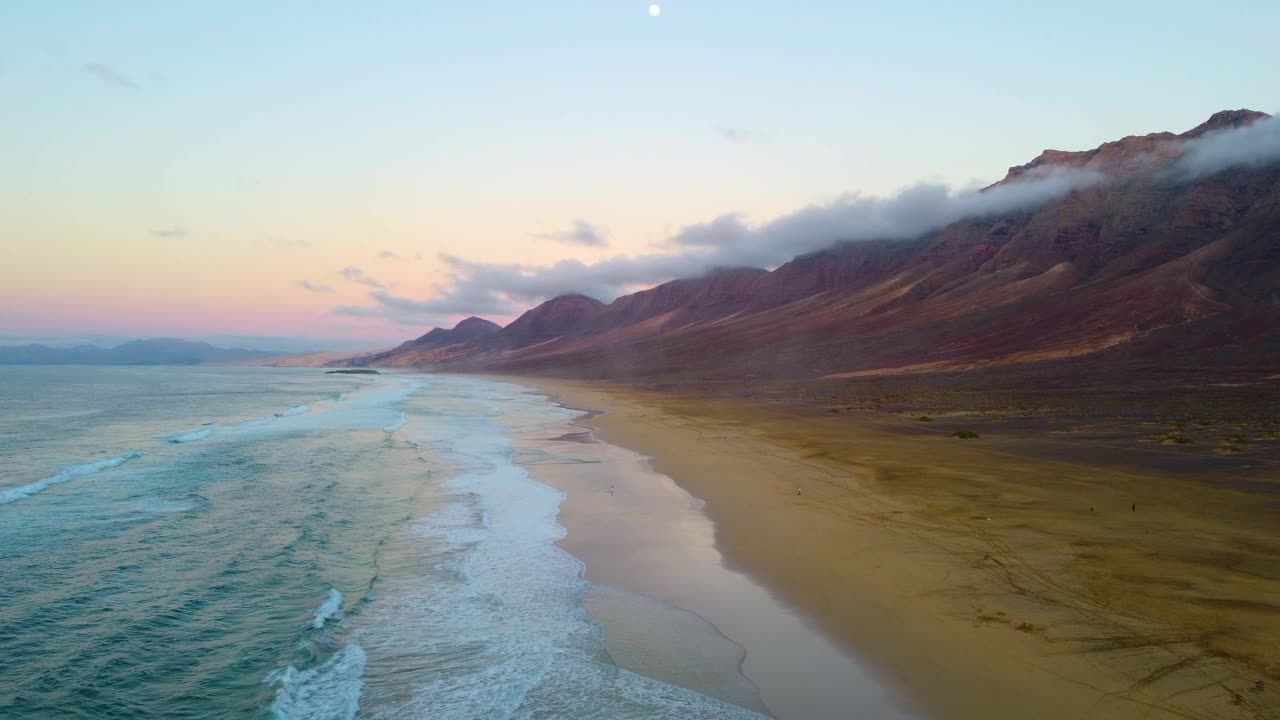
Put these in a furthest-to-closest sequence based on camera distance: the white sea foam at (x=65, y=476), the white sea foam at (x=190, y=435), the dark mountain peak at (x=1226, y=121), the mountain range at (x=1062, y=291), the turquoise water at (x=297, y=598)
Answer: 1. the dark mountain peak at (x=1226, y=121)
2. the mountain range at (x=1062, y=291)
3. the white sea foam at (x=190, y=435)
4. the white sea foam at (x=65, y=476)
5. the turquoise water at (x=297, y=598)

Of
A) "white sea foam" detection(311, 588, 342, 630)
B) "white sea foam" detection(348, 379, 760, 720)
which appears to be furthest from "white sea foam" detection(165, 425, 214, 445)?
"white sea foam" detection(311, 588, 342, 630)

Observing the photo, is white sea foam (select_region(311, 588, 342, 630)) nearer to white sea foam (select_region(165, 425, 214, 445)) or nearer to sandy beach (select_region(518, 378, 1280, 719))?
sandy beach (select_region(518, 378, 1280, 719))

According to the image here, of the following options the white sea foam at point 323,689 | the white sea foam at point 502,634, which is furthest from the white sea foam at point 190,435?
the white sea foam at point 323,689

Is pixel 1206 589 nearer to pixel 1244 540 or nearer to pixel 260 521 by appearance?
pixel 1244 540

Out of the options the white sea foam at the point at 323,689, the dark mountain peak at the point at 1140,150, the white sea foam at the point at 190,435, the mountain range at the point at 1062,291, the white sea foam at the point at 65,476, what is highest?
the dark mountain peak at the point at 1140,150

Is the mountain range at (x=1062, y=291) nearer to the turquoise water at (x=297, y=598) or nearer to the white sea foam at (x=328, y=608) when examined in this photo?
the turquoise water at (x=297, y=598)

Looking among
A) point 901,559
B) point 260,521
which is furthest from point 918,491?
point 260,521
